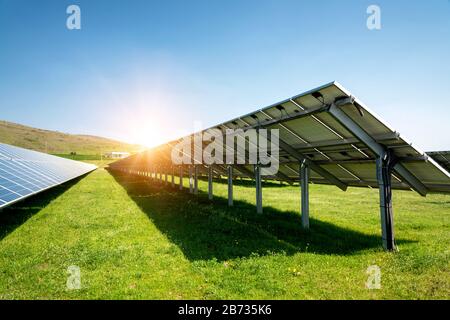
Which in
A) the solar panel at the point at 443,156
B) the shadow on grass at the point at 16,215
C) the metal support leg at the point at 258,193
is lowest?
the shadow on grass at the point at 16,215

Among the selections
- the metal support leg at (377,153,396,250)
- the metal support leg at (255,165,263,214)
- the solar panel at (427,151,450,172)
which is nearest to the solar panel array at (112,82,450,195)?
the metal support leg at (377,153,396,250)

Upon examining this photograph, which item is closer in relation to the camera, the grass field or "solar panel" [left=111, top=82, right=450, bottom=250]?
the grass field

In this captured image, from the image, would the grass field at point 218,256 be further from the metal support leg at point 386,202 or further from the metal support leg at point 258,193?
the metal support leg at point 258,193

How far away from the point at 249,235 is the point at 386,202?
5.01m

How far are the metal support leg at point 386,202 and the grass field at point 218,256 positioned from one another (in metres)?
0.40

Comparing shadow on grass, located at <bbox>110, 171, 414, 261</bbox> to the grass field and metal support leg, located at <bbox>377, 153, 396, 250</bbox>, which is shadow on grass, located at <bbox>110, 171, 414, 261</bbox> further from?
metal support leg, located at <bbox>377, 153, 396, 250</bbox>

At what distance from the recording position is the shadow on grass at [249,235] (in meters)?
10.2

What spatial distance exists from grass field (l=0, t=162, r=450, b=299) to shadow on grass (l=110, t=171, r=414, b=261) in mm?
42

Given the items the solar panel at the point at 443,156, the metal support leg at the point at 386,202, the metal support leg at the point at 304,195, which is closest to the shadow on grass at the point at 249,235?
the metal support leg at the point at 304,195

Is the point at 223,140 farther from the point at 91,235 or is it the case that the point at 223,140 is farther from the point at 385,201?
the point at 385,201

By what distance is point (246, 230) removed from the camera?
13.0 metres

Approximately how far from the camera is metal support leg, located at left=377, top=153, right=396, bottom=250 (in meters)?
9.98

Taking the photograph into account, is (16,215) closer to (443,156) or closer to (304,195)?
(304,195)
